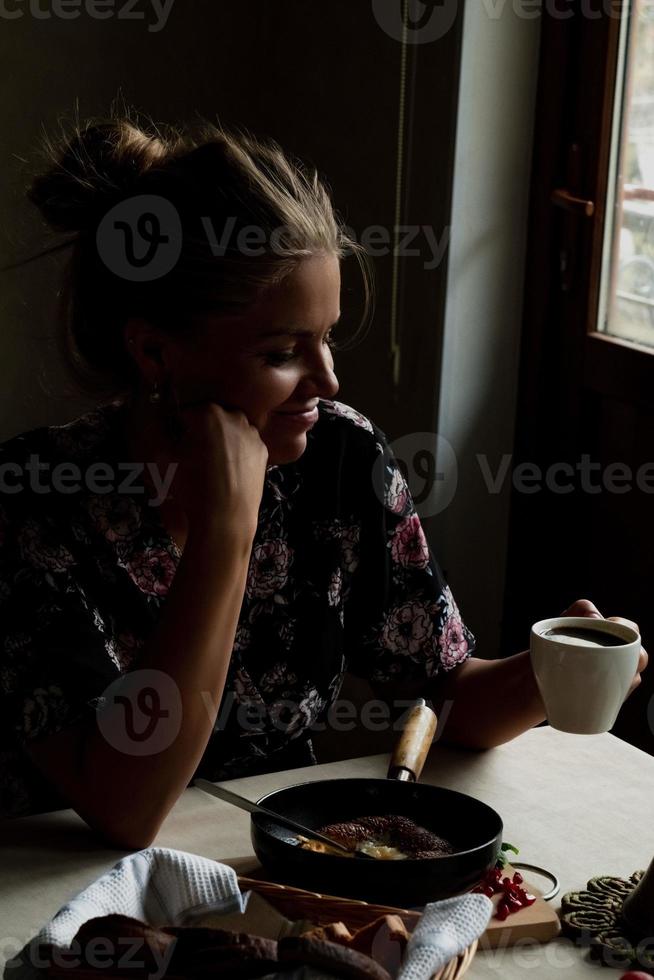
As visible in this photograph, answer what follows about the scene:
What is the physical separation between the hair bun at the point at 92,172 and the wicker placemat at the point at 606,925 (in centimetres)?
90

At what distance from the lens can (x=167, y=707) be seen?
4.09 ft

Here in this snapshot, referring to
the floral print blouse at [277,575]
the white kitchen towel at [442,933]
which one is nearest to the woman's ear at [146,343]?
the floral print blouse at [277,575]

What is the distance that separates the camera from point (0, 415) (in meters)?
2.86

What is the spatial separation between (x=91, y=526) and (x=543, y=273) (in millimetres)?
1251

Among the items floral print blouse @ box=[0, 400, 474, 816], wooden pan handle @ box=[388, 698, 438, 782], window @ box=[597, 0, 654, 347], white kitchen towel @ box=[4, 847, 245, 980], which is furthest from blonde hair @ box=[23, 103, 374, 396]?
window @ box=[597, 0, 654, 347]

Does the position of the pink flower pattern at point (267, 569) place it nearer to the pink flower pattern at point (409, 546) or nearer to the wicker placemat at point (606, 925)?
the pink flower pattern at point (409, 546)

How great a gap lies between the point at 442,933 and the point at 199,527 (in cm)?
56

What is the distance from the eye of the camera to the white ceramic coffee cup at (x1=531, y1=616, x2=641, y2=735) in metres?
1.15

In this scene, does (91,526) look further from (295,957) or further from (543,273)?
(543,273)

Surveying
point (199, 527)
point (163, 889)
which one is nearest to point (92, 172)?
point (199, 527)

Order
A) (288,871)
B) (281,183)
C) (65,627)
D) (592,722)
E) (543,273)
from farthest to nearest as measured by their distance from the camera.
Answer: (543,273) < (281,183) < (65,627) < (592,722) < (288,871)

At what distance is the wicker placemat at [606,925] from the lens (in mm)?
968

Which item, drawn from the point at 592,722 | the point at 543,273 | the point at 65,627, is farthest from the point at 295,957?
the point at 543,273

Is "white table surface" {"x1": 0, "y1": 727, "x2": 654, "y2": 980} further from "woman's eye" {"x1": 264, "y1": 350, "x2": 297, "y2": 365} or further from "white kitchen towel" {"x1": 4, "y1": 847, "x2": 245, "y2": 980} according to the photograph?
"woman's eye" {"x1": 264, "y1": 350, "x2": 297, "y2": 365}
